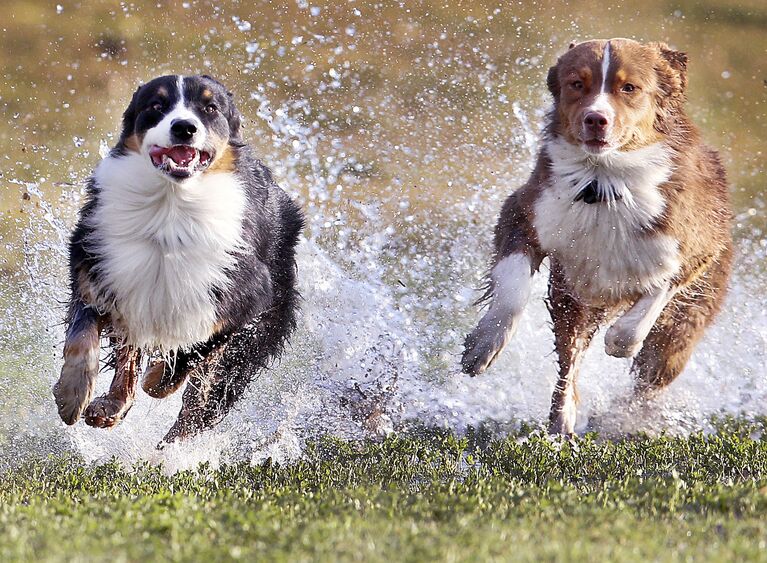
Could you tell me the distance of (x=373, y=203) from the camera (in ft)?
28.7

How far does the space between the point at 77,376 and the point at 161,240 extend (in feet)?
2.53

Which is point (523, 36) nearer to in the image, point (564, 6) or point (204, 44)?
point (564, 6)

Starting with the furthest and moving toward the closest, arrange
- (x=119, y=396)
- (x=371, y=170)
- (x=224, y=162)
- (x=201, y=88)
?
1. (x=371, y=170)
2. (x=119, y=396)
3. (x=224, y=162)
4. (x=201, y=88)

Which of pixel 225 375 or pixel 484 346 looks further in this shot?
pixel 225 375

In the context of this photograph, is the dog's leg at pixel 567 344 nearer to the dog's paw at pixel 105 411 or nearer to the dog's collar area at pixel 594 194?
the dog's collar area at pixel 594 194

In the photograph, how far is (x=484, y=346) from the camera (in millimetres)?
5242

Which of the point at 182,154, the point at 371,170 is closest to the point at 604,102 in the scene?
the point at 182,154

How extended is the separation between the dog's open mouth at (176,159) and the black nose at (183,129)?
65 millimetres

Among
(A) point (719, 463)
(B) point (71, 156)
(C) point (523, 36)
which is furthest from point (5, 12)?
(A) point (719, 463)

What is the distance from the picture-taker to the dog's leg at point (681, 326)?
580 centimetres

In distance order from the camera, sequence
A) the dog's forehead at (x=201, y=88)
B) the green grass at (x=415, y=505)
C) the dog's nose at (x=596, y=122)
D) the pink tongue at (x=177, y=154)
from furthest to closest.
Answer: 1. the dog's nose at (x=596, y=122)
2. the dog's forehead at (x=201, y=88)
3. the pink tongue at (x=177, y=154)
4. the green grass at (x=415, y=505)

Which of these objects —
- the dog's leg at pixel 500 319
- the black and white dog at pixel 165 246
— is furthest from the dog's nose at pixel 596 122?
the black and white dog at pixel 165 246

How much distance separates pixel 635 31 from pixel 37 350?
9236 millimetres

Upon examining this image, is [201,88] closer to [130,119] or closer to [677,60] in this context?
[130,119]
